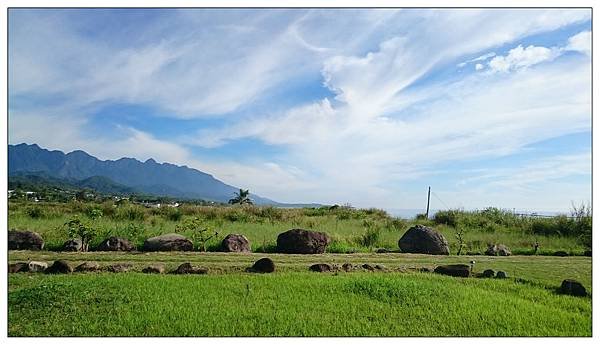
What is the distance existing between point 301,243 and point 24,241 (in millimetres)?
6865

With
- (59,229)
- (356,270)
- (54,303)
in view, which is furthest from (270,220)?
(54,303)

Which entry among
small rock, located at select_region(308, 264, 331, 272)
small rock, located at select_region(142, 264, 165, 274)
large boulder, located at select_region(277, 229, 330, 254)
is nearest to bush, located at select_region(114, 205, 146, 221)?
large boulder, located at select_region(277, 229, 330, 254)

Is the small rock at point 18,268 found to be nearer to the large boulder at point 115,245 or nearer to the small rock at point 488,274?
the large boulder at point 115,245

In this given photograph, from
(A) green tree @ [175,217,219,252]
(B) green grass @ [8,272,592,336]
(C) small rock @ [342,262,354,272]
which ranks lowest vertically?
(B) green grass @ [8,272,592,336]

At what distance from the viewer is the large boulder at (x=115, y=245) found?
12.0 metres

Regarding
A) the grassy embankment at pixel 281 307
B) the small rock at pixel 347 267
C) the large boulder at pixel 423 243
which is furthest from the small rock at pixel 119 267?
the large boulder at pixel 423 243

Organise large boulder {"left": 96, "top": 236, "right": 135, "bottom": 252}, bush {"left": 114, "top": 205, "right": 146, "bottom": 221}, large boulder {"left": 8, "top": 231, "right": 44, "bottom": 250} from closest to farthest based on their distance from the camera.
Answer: large boulder {"left": 8, "top": 231, "right": 44, "bottom": 250} < large boulder {"left": 96, "top": 236, "right": 135, "bottom": 252} < bush {"left": 114, "top": 205, "right": 146, "bottom": 221}

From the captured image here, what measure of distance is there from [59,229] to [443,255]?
10717 millimetres

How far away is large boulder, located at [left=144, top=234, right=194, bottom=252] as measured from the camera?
12203 millimetres

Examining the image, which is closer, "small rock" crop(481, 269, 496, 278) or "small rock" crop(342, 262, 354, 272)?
"small rock" crop(481, 269, 496, 278)

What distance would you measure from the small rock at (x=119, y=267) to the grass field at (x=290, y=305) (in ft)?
1.21

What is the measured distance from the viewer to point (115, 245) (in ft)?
39.6

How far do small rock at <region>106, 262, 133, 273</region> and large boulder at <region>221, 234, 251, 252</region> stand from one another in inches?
132

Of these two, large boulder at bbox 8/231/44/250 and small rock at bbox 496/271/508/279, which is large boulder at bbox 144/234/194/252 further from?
small rock at bbox 496/271/508/279
